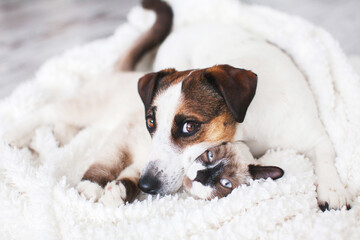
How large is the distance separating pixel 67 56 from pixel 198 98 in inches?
63.9

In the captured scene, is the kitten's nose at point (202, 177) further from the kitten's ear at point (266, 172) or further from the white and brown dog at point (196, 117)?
the kitten's ear at point (266, 172)

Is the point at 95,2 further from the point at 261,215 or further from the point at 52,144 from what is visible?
the point at 261,215

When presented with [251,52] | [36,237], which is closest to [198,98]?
[251,52]

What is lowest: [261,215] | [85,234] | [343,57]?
[85,234]

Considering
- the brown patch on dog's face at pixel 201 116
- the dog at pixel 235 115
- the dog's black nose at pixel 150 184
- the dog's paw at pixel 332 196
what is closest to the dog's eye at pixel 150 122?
the dog at pixel 235 115

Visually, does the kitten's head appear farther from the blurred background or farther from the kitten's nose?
the blurred background

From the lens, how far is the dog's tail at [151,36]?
2.37 m

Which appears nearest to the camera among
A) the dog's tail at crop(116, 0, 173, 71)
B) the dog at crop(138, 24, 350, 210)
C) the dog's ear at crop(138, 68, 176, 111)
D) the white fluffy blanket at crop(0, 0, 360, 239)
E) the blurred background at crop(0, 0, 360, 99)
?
the white fluffy blanket at crop(0, 0, 360, 239)

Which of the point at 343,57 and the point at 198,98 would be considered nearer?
the point at 198,98

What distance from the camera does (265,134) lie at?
1.56m

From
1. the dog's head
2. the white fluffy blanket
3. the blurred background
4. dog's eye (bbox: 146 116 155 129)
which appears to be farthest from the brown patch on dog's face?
the blurred background

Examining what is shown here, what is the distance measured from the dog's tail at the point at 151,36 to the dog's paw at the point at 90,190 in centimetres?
110

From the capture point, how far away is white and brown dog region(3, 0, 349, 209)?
4.29 ft

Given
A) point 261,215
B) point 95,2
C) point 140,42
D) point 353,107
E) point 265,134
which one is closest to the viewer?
point 261,215
